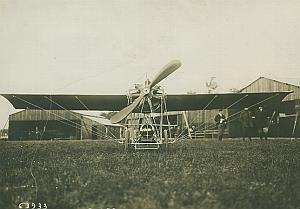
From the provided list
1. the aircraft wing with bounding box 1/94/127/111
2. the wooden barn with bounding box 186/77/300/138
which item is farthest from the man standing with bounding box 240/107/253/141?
the aircraft wing with bounding box 1/94/127/111

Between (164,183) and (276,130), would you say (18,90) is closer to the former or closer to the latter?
(164,183)

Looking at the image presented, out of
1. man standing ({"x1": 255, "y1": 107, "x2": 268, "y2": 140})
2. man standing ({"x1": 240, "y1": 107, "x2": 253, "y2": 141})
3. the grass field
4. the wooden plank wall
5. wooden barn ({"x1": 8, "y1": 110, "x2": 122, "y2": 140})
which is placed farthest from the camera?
wooden barn ({"x1": 8, "y1": 110, "x2": 122, "y2": 140})

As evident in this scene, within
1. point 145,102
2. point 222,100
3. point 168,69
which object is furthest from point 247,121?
point 168,69

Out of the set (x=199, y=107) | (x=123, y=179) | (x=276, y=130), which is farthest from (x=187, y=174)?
(x=276, y=130)

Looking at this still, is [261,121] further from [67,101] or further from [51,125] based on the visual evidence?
[51,125]

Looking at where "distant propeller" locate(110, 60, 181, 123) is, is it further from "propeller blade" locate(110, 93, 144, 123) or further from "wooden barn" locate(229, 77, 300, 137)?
"wooden barn" locate(229, 77, 300, 137)
